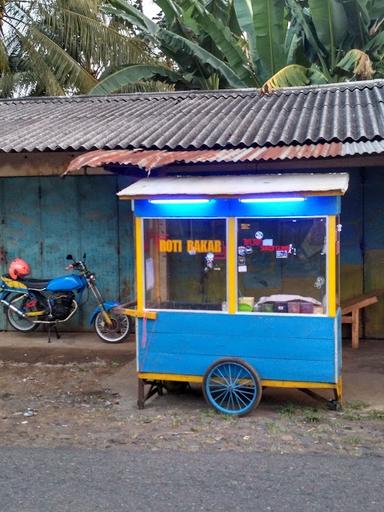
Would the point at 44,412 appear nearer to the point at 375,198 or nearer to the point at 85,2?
the point at 375,198

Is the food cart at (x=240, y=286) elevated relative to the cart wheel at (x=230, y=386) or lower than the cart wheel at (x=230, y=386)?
elevated

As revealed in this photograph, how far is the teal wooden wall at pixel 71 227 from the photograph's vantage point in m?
8.98

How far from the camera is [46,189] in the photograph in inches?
361

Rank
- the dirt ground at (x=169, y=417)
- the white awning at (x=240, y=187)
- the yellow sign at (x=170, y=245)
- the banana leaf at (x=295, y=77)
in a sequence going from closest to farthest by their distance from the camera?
the dirt ground at (x=169, y=417)
the white awning at (x=240, y=187)
the yellow sign at (x=170, y=245)
the banana leaf at (x=295, y=77)

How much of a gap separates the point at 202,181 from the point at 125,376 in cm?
243

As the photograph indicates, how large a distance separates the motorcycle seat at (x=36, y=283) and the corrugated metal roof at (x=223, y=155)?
2375 millimetres

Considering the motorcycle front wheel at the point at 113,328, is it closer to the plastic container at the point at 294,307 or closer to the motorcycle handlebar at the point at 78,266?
the motorcycle handlebar at the point at 78,266

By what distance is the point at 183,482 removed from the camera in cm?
418

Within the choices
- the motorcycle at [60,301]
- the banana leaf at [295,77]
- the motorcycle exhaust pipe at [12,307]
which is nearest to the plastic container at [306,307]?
the motorcycle at [60,301]

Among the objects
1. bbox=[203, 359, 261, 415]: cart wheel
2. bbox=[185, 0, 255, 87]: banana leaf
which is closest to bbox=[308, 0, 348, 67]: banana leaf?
bbox=[185, 0, 255, 87]: banana leaf

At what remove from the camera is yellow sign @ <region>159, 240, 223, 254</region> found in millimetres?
5773

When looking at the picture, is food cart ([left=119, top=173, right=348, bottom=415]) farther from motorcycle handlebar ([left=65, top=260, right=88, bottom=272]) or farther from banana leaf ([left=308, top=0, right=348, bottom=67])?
banana leaf ([left=308, top=0, right=348, bottom=67])

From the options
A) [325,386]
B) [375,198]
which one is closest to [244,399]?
[325,386]

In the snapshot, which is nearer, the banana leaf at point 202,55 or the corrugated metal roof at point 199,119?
the corrugated metal roof at point 199,119
